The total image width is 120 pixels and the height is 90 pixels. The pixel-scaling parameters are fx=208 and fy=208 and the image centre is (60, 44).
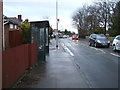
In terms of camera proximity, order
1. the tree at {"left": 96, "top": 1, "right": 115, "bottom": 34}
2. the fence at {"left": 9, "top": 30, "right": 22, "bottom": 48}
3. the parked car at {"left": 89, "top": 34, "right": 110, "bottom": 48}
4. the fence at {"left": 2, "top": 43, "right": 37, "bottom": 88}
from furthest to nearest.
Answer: the tree at {"left": 96, "top": 1, "right": 115, "bottom": 34} < the parked car at {"left": 89, "top": 34, "right": 110, "bottom": 48} < the fence at {"left": 9, "top": 30, "right": 22, "bottom": 48} < the fence at {"left": 2, "top": 43, "right": 37, "bottom": 88}

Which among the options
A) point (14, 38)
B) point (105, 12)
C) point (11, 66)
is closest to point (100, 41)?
point (14, 38)

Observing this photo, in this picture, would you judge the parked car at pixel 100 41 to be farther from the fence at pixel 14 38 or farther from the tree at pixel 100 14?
the tree at pixel 100 14

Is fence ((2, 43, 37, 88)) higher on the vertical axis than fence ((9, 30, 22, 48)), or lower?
lower

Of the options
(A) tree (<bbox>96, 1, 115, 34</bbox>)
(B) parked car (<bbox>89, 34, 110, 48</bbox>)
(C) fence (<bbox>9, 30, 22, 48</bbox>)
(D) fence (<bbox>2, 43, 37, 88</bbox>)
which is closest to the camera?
(D) fence (<bbox>2, 43, 37, 88</bbox>)

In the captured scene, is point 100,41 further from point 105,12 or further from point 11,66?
point 105,12

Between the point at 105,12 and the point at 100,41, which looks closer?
the point at 100,41

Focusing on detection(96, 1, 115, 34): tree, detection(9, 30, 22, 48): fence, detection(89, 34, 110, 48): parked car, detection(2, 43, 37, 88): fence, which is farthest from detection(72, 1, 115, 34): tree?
detection(2, 43, 37, 88): fence

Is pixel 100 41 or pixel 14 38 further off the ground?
pixel 14 38

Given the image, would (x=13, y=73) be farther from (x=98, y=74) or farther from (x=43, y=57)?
(x=43, y=57)

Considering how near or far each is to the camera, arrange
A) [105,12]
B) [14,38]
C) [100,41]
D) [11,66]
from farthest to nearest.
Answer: [105,12] → [100,41] → [14,38] → [11,66]

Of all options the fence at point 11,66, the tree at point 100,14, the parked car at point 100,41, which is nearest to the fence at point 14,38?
the fence at point 11,66

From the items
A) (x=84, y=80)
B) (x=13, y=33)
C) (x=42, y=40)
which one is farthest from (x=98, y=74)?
(x=13, y=33)

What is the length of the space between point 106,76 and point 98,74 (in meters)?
0.44

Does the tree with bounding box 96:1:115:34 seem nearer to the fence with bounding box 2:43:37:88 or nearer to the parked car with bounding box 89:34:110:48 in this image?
the parked car with bounding box 89:34:110:48
